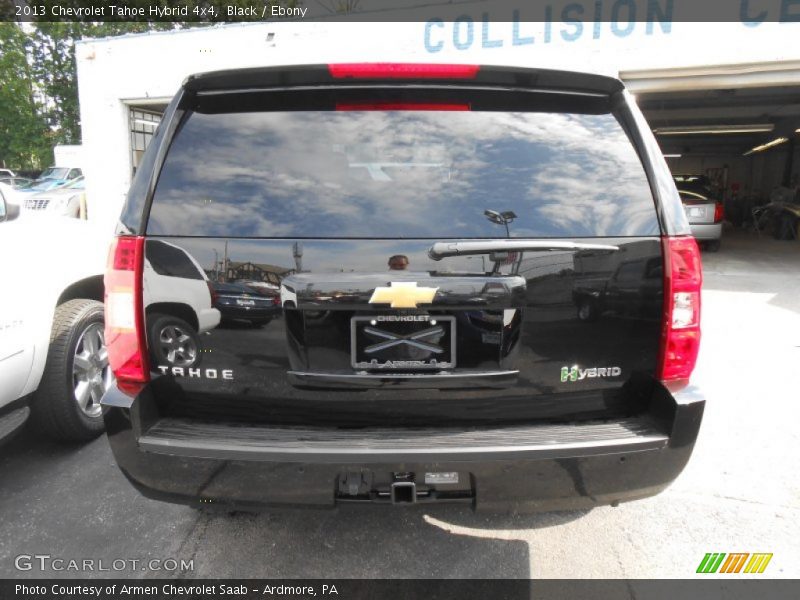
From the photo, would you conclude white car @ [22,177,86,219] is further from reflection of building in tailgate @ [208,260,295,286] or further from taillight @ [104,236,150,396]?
reflection of building in tailgate @ [208,260,295,286]

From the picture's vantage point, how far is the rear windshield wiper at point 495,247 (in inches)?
70.4

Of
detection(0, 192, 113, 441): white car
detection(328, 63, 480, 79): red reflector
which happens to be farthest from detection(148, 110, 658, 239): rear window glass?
detection(0, 192, 113, 441): white car

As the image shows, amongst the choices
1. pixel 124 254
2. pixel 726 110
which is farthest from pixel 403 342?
pixel 726 110

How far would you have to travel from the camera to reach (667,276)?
1867mm

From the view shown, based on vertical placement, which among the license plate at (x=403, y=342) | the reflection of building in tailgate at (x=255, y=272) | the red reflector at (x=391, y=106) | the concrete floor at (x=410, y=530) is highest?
the red reflector at (x=391, y=106)

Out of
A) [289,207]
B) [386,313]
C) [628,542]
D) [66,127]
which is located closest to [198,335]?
[289,207]

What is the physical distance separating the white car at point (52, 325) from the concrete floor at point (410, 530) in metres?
0.33

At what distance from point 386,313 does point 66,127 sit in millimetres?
43581

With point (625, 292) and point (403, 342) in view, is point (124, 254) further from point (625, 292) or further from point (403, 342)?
point (625, 292)

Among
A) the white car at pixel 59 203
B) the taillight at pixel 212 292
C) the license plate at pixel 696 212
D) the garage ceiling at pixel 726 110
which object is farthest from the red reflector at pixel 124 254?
the white car at pixel 59 203

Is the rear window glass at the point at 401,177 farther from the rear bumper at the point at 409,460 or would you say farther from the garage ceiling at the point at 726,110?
the garage ceiling at the point at 726,110

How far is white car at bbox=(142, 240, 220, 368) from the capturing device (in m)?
1.86

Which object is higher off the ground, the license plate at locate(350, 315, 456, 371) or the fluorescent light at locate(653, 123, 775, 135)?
the fluorescent light at locate(653, 123, 775, 135)

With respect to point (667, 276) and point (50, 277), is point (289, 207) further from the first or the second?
point (50, 277)
